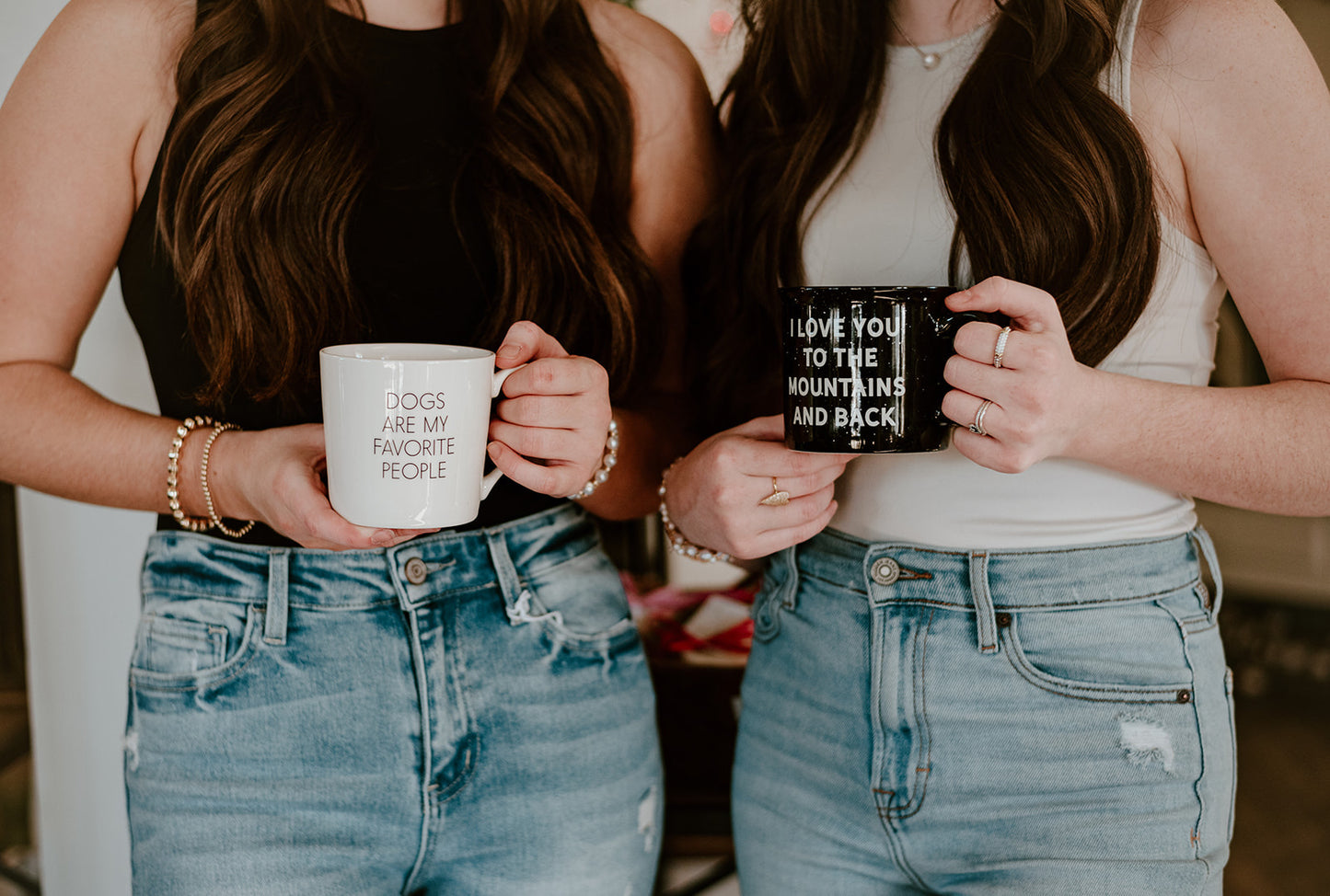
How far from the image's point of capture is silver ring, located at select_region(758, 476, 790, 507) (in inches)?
→ 37.4

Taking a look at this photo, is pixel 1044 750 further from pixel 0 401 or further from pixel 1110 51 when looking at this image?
pixel 0 401

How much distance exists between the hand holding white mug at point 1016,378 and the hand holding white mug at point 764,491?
162mm

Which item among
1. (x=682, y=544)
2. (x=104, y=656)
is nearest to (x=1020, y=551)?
(x=682, y=544)

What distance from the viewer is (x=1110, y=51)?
0.93 metres

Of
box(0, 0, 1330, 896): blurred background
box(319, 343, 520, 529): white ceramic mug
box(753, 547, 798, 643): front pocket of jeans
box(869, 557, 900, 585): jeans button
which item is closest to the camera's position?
box(319, 343, 520, 529): white ceramic mug

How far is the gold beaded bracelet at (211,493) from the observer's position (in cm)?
91

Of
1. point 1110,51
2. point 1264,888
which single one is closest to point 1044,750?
point 1110,51

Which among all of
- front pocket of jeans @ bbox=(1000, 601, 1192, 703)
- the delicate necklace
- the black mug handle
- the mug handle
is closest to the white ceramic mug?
the mug handle

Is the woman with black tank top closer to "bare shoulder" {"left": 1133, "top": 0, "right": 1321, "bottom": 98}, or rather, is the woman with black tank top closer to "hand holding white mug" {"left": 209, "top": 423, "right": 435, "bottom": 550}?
"hand holding white mug" {"left": 209, "top": 423, "right": 435, "bottom": 550}

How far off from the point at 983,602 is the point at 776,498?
0.21 metres

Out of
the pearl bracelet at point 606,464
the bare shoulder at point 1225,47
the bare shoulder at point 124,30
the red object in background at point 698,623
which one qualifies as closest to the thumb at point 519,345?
the pearl bracelet at point 606,464

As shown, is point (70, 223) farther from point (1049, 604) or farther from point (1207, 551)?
point (1207, 551)

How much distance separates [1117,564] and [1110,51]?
1.56ft

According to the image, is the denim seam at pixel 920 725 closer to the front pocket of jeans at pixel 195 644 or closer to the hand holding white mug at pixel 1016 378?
the hand holding white mug at pixel 1016 378
